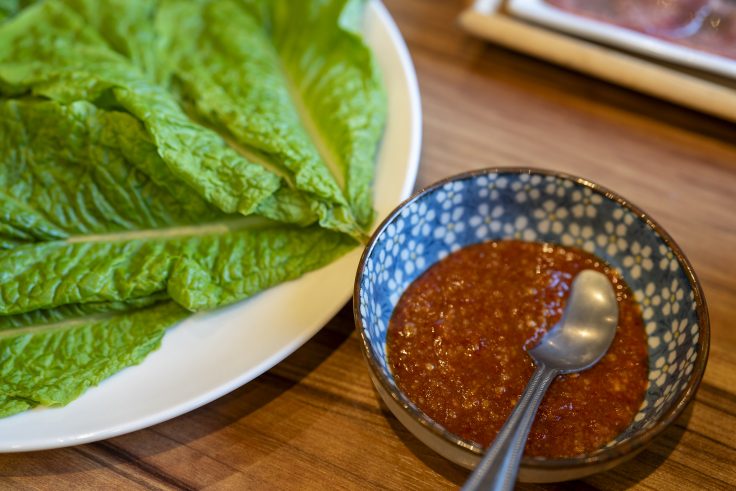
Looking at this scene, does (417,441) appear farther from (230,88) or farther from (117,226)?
(230,88)

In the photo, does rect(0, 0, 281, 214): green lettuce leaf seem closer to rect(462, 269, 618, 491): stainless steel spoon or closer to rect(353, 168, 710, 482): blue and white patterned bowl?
rect(353, 168, 710, 482): blue and white patterned bowl

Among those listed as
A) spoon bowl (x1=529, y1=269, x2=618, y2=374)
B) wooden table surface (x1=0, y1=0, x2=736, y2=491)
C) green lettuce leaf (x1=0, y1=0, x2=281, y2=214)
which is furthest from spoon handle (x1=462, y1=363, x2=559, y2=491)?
green lettuce leaf (x1=0, y1=0, x2=281, y2=214)

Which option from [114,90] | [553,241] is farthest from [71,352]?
[553,241]

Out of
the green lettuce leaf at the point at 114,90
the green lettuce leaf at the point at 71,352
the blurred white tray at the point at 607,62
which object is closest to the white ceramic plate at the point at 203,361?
the green lettuce leaf at the point at 71,352

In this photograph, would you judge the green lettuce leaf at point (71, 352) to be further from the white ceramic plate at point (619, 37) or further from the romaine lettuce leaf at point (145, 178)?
the white ceramic plate at point (619, 37)

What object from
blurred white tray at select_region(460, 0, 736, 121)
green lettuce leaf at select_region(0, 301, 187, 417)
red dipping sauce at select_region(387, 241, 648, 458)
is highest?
blurred white tray at select_region(460, 0, 736, 121)

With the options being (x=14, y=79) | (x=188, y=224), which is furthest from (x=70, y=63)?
(x=188, y=224)
